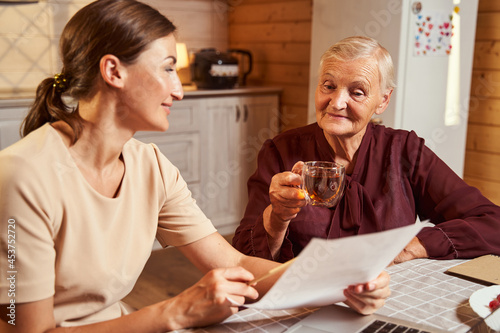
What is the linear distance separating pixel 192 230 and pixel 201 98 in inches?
87.0

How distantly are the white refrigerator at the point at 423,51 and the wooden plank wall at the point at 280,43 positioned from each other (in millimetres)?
517

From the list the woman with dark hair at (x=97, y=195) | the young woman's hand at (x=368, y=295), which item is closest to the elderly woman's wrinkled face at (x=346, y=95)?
the woman with dark hair at (x=97, y=195)

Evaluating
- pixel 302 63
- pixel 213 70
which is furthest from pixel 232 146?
pixel 302 63

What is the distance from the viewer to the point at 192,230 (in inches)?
47.5

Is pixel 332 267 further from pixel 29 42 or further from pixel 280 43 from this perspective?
pixel 280 43

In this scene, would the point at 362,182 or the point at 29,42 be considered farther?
the point at 29,42

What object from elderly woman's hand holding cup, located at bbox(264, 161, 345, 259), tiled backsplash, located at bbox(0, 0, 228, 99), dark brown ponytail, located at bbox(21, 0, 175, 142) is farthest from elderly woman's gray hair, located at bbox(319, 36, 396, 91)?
tiled backsplash, located at bbox(0, 0, 228, 99)

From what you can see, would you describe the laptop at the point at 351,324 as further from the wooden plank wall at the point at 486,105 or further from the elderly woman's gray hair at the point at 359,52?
the wooden plank wall at the point at 486,105

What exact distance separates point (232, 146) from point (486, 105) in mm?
1602

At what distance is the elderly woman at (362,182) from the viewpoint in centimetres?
137

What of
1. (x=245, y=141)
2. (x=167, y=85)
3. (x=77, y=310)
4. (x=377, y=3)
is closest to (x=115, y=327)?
(x=77, y=310)

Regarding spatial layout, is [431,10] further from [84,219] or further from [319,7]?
[84,219]

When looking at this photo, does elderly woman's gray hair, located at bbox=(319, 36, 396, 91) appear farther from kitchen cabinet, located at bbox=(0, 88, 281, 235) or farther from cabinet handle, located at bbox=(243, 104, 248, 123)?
cabinet handle, located at bbox=(243, 104, 248, 123)

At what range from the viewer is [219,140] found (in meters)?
3.49
